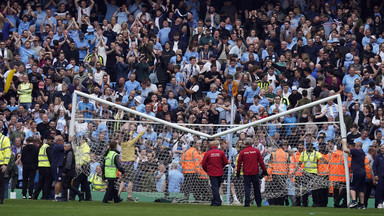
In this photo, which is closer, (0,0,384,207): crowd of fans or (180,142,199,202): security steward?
(180,142,199,202): security steward

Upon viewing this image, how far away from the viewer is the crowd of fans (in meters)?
27.6

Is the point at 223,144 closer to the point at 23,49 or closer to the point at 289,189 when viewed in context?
the point at 289,189

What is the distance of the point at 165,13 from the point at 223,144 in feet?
38.5

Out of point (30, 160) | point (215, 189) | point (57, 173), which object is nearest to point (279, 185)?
point (215, 189)

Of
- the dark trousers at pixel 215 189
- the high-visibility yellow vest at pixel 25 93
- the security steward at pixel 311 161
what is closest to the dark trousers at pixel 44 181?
the dark trousers at pixel 215 189

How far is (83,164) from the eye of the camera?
75.7 ft

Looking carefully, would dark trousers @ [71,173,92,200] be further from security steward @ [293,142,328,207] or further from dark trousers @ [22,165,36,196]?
security steward @ [293,142,328,207]

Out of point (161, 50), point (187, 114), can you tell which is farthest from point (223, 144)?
point (161, 50)

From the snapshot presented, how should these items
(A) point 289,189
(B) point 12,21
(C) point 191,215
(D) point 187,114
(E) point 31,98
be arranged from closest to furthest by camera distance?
(C) point 191,215
(A) point 289,189
(D) point 187,114
(E) point 31,98
(B) point 12,21

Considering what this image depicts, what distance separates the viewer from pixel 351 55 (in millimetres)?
29859

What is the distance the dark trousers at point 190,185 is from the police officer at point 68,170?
3.04 meters

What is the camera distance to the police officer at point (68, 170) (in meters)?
22.2

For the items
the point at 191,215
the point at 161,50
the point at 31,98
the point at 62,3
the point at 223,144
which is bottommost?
the point at 191,215

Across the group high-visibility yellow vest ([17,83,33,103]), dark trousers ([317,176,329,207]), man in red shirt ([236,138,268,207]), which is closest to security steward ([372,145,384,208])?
dark trousers ([317,176,329,207])
